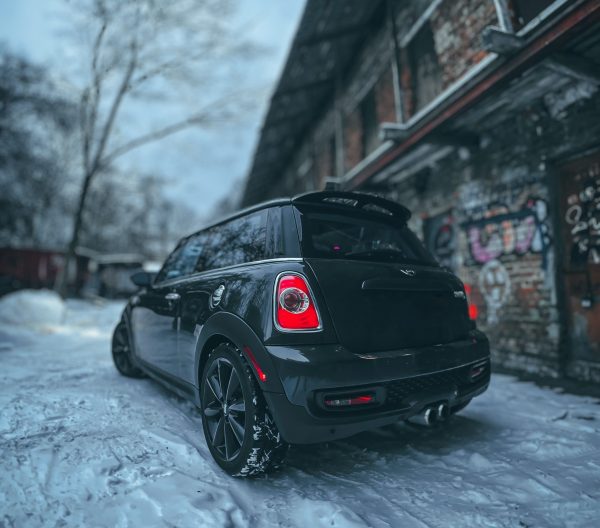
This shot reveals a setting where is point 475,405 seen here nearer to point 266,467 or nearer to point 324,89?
point 266,467

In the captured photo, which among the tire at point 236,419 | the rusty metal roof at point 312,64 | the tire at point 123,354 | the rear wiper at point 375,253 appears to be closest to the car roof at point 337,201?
the rear wiper at point 375,253

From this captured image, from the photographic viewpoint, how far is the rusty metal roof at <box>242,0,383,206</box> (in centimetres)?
733

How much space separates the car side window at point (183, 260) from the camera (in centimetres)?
324

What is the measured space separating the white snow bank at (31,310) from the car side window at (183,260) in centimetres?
655

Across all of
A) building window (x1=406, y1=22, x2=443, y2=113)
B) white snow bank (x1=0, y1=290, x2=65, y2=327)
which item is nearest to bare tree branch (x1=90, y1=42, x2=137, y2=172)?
white snow bank (x1=0, y1=290, x2=65, y2=327)

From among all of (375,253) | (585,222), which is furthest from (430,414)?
(585,222)

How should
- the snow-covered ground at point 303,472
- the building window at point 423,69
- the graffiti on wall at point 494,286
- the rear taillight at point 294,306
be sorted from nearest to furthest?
Result: 1. the snow-covered ground at point 303,472
2. the rear taillight at point 294,306
3. the graffiti on wall at point 494,286
4. the building window at point 423,69

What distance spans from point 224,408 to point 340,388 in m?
0.78

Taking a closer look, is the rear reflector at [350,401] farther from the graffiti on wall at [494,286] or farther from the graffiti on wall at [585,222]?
the graffiti on wall at [494,286]

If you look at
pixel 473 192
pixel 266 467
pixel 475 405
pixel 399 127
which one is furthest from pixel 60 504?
pixel 473 192

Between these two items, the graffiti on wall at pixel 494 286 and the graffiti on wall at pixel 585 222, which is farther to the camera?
the graffiti on wall at pixel 494 286

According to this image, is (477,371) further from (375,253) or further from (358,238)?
(358,238)

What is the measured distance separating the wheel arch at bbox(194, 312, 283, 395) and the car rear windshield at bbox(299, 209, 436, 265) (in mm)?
544

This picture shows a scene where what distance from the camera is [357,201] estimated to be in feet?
8.43
